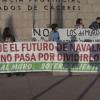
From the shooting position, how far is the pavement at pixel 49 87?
1152 cm

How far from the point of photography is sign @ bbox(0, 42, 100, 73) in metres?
14.9

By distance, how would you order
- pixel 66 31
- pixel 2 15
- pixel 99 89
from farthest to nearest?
pixel 2 15, pixel 66 31, pixel 99 89

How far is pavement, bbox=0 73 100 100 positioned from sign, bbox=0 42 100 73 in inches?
10.3

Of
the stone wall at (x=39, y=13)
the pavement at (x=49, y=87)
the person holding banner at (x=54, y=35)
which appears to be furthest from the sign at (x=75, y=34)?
the stone wall at (x=39, y=13)

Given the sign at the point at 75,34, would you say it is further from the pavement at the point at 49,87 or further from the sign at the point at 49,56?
the pavement at the point at 49,87

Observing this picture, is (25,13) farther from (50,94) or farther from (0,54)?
(50,94)

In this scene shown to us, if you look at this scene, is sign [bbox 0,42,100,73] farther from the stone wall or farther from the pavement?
the stone wall

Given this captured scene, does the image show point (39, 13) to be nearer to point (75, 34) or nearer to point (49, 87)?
point (75, 34)

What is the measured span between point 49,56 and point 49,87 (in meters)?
2.23

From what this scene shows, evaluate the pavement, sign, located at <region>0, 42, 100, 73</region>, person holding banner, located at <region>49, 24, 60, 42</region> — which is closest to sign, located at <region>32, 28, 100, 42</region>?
person holding banner, located at <region>49, 24, 60, 42</region>

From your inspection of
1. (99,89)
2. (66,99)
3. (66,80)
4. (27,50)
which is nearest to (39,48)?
(27,50)

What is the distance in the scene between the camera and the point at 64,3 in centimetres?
1831

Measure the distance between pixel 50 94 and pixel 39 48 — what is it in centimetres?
343

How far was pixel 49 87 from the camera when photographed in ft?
42.1
